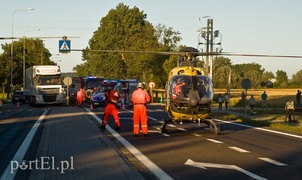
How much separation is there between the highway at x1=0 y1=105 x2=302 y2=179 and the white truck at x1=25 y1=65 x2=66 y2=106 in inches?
1060

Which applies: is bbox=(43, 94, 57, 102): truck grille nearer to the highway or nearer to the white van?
the white van

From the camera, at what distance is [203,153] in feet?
46.4

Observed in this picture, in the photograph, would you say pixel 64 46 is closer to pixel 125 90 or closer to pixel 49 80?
pixel 49 80

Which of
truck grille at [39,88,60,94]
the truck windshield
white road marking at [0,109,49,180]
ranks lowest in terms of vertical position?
white road marking at [0,109,49,180]

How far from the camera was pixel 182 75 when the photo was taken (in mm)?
19797

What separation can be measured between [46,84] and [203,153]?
35.1 m

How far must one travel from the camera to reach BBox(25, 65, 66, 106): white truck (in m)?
47.3

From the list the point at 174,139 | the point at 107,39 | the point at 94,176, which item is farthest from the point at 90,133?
the point at 107,39

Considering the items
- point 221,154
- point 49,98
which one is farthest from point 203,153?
point 49,98

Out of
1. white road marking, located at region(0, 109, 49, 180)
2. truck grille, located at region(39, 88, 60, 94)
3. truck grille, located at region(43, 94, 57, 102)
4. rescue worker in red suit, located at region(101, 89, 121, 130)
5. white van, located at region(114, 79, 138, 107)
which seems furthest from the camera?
white van, located at region(114, 79, 138, 107)

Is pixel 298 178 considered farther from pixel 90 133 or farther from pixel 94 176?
pixel 90 133

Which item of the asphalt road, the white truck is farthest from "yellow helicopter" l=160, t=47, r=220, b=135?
the white truck

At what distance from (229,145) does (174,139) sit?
7.33 feet

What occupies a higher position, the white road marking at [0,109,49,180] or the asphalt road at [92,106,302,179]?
the white road marking at [0,109,49,180]
